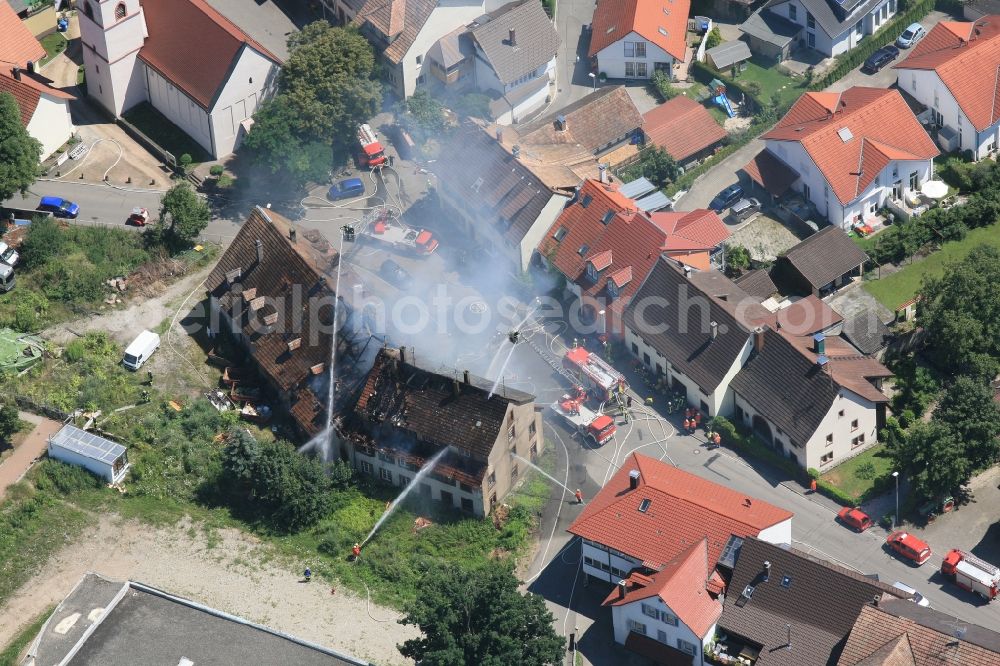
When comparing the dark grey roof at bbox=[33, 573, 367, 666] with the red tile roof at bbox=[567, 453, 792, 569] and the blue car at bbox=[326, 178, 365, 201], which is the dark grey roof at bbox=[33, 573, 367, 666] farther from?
the blue car at bbox=[326, 178, 365, 201]

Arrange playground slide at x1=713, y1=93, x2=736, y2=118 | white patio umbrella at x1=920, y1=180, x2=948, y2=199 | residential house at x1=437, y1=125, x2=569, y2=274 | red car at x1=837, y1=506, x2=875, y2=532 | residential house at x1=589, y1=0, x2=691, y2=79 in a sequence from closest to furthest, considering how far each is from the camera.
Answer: red car at x1=837, y1=506, x2=875, y2=532, residential house at x1=437, y1=125, x2=569, y2=274, white patio umbrella at x1=920, y1=180, x2=948, y2=199, playground slide at x1=713, y1=93, x2=736, y2=118, residential house at x1=589, y1=0, x2=691, y2=79

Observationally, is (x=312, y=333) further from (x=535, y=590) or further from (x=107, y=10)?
(x=107, y=10)

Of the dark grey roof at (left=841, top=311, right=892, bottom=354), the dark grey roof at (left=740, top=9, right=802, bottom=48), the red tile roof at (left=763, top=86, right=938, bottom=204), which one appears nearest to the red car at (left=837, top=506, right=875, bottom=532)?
the dark grey roof at (left=841, top=311, right=892, bottom=354)

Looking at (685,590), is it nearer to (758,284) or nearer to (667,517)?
(667,517)

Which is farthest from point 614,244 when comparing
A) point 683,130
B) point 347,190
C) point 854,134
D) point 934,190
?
point 934,190

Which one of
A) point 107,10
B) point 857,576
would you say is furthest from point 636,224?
point 107,10

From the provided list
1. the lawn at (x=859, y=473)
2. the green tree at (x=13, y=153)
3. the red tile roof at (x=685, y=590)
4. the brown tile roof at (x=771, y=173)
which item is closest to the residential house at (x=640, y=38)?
the brown tile roof at (x=771, y=173)

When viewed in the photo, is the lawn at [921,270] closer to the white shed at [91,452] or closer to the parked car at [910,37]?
the parked car at [910,37]

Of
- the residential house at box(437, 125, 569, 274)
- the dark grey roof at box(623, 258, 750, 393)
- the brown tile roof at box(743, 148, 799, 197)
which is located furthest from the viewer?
the brown tile roof at box(743, 148, 799, 197)
